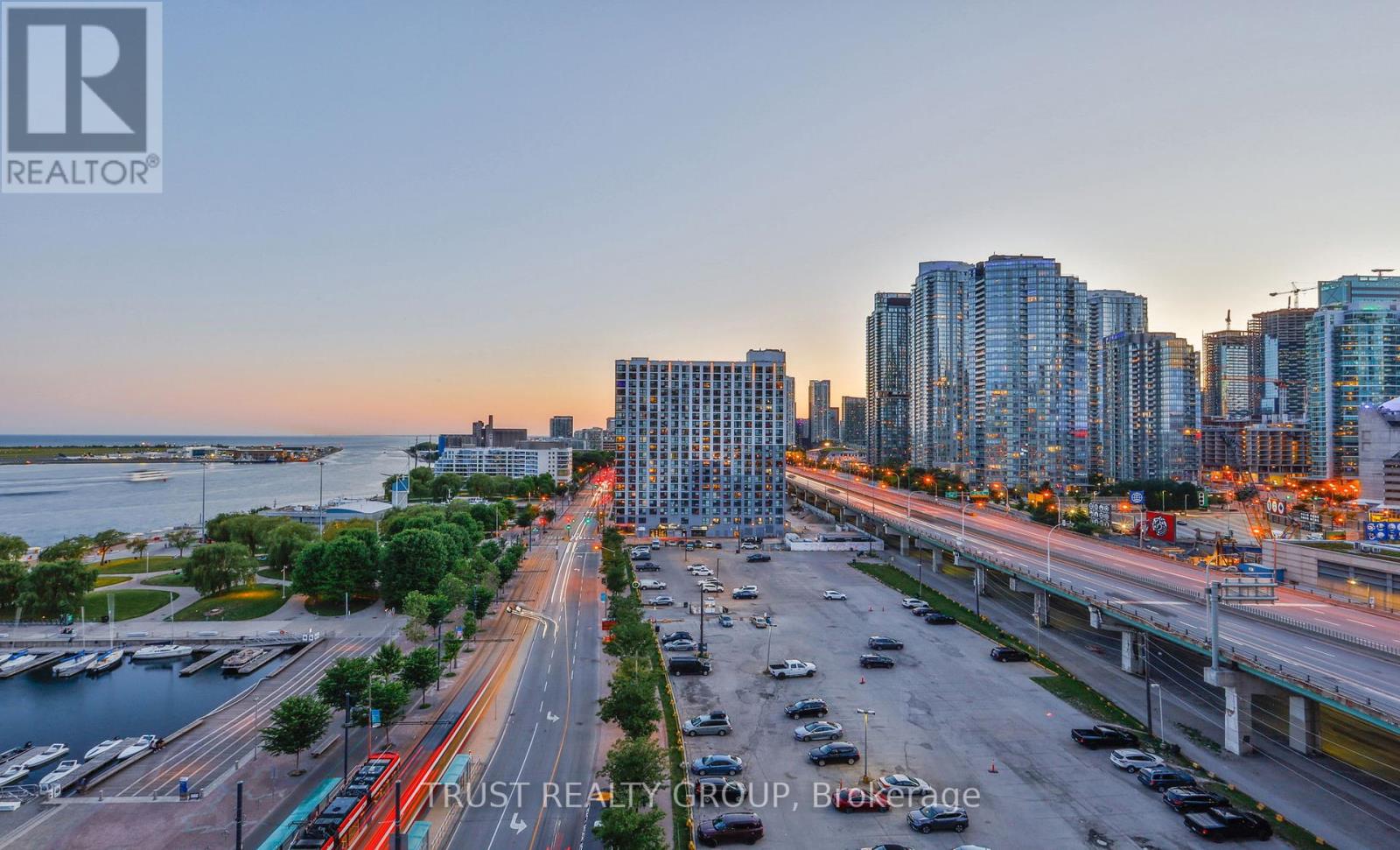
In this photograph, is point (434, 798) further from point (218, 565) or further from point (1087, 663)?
point (218, 565)

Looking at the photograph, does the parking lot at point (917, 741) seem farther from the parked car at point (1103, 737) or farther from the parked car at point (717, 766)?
the parked car at point (717, 766)

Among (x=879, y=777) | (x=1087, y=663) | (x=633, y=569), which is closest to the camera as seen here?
(x=879, y=777)

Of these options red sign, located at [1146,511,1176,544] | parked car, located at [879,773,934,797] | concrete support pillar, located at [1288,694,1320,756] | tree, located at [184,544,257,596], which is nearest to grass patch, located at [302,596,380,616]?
tree, located at [184,544,257,596]

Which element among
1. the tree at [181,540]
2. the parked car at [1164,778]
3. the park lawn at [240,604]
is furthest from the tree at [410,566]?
the parked car at [1164,778]

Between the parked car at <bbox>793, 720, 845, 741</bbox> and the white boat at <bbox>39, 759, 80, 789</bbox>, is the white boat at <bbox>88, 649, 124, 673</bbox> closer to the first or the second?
the white boat at <bbox>39, 759, 80, 789</bbox>

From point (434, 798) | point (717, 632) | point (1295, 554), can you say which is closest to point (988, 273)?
point (1295, 554)

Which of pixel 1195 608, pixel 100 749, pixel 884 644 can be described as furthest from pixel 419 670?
pixel 1195 608
